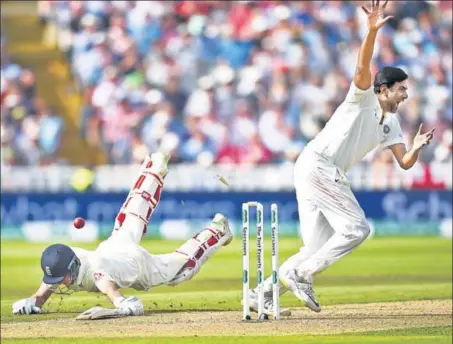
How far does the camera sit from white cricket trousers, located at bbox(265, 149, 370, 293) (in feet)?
26.7

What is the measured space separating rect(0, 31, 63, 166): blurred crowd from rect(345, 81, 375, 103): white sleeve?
10.3 m

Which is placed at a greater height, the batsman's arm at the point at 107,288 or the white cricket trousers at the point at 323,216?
the white cricket trousers at the point at 323,216

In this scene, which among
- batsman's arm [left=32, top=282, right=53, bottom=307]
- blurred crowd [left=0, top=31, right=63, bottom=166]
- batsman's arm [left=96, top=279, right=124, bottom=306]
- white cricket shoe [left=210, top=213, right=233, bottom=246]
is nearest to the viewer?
batsman's arm [left=96, top=279, right=124, bottom=306]

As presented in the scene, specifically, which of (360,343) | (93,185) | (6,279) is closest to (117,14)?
(93,185)

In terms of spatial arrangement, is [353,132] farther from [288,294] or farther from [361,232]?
[288,294]

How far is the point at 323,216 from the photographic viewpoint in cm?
836

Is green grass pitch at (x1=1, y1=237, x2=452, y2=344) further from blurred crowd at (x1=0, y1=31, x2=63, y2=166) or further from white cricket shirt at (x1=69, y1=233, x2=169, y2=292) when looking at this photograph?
blurred crowd at (x1=0, y1=31, x2=63, y2=166)

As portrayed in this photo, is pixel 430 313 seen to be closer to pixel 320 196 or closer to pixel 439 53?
pixel 320 196

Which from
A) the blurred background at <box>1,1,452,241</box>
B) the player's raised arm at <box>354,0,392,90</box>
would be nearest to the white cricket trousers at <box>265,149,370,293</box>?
the player's raised arm at <box>354,0,392,90</box>

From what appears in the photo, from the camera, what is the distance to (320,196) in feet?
27.0

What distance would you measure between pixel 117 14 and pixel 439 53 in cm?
506

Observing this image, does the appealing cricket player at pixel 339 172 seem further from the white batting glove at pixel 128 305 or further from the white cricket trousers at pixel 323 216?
the white batting glove at pixel 128 305

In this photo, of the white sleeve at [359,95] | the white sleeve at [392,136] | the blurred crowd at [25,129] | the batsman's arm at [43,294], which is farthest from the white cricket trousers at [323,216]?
the blurred crowd at [25,129]

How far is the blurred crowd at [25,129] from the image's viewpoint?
1802 cm
